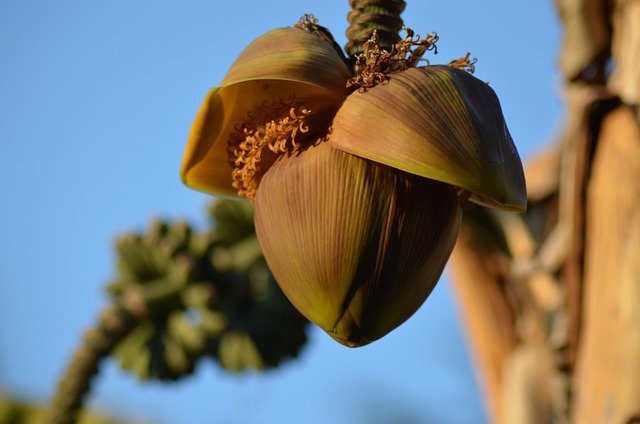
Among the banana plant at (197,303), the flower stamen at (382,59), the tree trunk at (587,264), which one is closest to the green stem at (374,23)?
the flower stamen at (382,59)

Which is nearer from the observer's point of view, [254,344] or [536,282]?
[254,344]

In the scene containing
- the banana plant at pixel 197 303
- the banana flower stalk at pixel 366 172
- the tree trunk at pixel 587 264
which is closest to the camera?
the banana flower stalk at pixel 366 172

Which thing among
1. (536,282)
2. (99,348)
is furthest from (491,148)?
(536,282)

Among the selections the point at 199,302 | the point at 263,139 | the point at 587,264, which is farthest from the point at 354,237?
the point at 199,302

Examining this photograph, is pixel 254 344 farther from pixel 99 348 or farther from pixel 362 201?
pixel 362 201

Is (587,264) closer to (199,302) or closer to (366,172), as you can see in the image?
(199,302)

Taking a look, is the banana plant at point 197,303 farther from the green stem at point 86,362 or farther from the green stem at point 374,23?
the green stem at point 374,23
